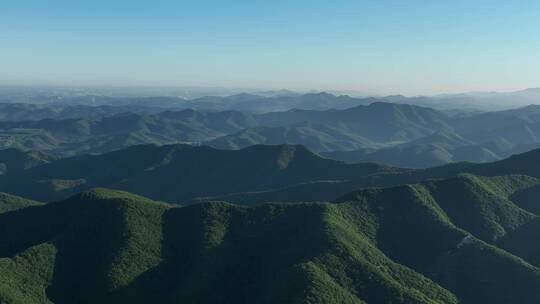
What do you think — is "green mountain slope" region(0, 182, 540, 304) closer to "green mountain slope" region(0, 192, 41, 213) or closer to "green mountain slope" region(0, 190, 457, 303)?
"green mountain slope" region(0, 190, 457, 303)

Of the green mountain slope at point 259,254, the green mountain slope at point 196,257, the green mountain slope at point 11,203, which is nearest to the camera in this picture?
the green mountain slope at point 196,257

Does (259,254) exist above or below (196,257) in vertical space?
above

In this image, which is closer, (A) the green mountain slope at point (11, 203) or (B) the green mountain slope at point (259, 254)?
(B) the green mountain slope at point (259, 254)

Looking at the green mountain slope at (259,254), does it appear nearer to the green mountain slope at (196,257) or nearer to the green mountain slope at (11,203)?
the green mountain slope at (196,257)

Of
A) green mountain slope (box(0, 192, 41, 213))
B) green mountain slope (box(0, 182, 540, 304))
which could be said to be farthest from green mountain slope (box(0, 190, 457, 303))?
green mountain slope (box(0, 192, 41, 213))

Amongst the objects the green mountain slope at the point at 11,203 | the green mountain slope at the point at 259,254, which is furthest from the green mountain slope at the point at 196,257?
the green mountain slope at the point at 11,203

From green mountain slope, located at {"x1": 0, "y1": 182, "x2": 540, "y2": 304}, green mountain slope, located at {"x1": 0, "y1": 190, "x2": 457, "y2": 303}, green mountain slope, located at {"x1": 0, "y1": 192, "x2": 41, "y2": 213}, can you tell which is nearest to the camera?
green mountain slope, located at {"x1": 0, "y1": 190, "x2": 457, "y2": 303}

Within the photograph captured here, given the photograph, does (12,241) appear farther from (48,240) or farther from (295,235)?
(295,235)

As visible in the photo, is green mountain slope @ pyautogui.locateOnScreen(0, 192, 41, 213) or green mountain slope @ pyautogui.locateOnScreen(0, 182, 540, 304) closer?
green mountain slope @ pyautogui.locateOnScreen(0, 182, 540, 304)

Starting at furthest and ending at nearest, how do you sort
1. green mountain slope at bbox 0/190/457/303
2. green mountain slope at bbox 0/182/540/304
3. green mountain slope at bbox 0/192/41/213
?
green mountain slope at bbox 0/192/41/213
green mountain slope at bbox 0/182/540/304
green mountain slope at bbox 0/190/457/303

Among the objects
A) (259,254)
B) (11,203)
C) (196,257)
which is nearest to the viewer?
(196,257)

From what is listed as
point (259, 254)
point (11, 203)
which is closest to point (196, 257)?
point (259, 254)

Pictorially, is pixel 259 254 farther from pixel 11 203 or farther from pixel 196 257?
pixel 11 203
